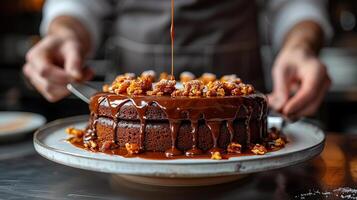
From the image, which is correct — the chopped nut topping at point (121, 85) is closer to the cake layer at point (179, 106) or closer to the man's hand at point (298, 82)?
the cake layer at point (179, 106)

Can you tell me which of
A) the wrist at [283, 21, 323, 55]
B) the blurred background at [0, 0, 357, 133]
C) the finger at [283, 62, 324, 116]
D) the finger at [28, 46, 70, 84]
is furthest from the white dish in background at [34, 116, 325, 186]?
the blurred background at [0, 0, 357, 133]

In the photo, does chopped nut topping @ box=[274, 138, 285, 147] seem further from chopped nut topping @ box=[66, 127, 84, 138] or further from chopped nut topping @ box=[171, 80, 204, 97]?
chopped nut topping @ box=[66, 127, 84, 138]

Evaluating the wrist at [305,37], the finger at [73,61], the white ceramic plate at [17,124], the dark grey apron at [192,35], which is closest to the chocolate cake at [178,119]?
the finger at [73,61]

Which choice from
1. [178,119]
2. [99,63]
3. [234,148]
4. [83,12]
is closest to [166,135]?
[178,119]

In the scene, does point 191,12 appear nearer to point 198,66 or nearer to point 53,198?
point 198,66

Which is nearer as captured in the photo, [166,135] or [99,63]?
[166,135]

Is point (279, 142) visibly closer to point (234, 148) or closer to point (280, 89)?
point (234, 148)

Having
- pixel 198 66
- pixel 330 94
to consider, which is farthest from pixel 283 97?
pixel 330 94
